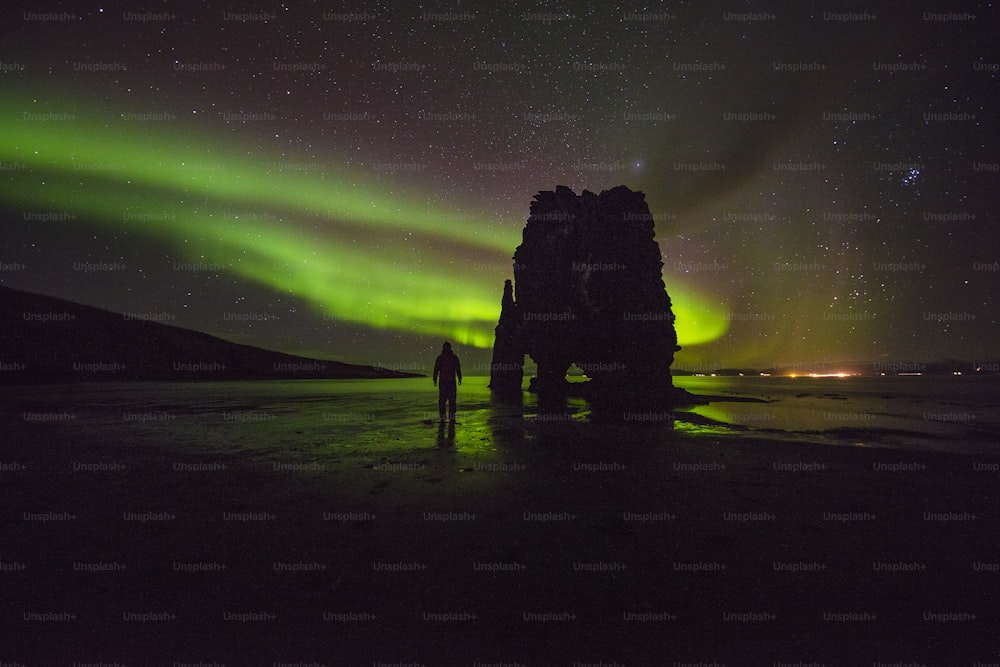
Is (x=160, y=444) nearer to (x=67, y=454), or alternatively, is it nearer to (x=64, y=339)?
(x=67, y=454)

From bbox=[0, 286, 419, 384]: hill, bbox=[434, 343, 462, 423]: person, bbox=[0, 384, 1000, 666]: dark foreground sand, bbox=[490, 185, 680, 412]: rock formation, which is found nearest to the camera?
bbox=[0, 384, 1000, 666]: dark foreground sand

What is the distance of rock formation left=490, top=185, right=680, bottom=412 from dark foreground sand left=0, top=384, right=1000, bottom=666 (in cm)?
2360

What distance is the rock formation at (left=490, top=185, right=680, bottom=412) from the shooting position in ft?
111

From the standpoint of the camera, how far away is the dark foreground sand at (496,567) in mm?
3391

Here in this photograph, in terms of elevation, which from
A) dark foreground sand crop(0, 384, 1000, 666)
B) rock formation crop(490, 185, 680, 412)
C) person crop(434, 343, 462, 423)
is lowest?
dark foreground sand crop(0, 384, 1000, 666)

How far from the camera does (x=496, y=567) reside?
183 inches

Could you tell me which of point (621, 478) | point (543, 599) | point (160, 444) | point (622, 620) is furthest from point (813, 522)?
point (160, 444)

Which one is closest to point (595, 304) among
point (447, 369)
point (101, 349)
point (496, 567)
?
point (447, 369)

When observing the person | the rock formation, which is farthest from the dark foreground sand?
the rock formation

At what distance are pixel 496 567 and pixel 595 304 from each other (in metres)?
32.9

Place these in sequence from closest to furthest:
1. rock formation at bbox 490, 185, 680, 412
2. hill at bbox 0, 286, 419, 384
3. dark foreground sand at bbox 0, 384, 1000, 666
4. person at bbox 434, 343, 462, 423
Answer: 1. dark foreground sand at bbox 0, 384, 1000, 666
2. person at bbox 434, 343, 462, 423
3. rock formation at bbox 490, 185, 680, 412
4. hill at bbox 0, 286, 419, 384

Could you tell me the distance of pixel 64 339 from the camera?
70312 mm

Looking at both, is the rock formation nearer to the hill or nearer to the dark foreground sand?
the dark foreground sand

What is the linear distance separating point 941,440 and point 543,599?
1751 centimetres
